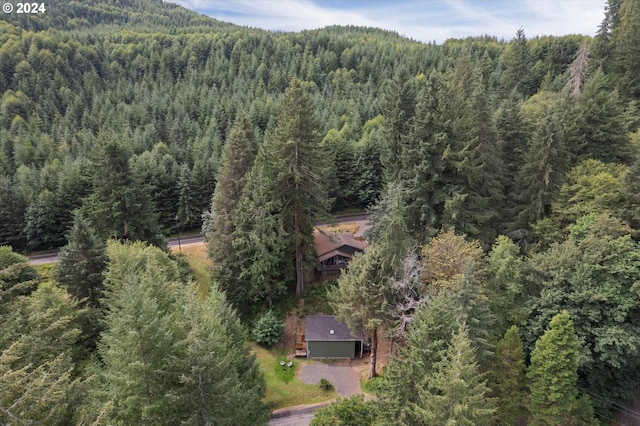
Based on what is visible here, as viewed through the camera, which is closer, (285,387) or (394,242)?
(394,242)

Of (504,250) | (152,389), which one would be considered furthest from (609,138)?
(152,389)

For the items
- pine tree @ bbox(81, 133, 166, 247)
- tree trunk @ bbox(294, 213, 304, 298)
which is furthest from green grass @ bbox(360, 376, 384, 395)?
pine tree @ bbox(81, 133, 166, 247)

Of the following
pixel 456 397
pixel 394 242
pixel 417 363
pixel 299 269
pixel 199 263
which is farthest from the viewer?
pixel 199 263

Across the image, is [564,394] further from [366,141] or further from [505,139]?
[366,141]

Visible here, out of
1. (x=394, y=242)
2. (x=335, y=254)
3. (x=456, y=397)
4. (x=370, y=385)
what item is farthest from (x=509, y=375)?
(x=335, y=254)

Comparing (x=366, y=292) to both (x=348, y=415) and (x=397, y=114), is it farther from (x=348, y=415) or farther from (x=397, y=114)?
(x=397, y=114)

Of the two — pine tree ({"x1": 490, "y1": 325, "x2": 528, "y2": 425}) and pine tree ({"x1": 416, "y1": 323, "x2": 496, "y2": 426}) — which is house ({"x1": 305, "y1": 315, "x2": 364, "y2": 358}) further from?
pine tree ({"x1": 416, "y1": 323, "x2": 496, "y2": 426})
